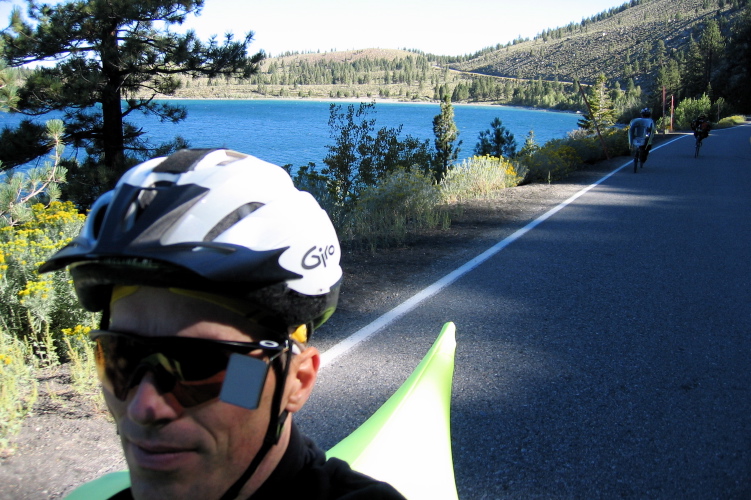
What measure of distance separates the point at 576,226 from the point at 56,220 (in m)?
6.97

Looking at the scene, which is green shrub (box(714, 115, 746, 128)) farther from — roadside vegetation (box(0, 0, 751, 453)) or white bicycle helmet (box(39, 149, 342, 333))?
white bicycle helmet (box(39, 149, 342, 333))

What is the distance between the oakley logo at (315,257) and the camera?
129 cm

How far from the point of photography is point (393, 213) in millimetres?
9758

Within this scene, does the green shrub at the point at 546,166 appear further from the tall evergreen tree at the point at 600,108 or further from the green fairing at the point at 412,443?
the tall evergreen tree at the point at 600,108

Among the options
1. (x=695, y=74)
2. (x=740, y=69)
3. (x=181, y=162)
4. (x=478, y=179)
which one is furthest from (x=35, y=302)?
(x=695, y=74)

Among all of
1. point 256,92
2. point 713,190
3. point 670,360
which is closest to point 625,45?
point 256,92

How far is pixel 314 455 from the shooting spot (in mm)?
1373

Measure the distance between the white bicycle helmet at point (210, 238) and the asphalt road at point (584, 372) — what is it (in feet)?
6.48

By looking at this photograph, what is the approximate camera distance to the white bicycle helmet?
3.65 ft

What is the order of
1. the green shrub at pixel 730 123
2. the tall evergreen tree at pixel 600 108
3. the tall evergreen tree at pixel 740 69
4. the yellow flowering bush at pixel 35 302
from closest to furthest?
1. the yellow flowering bush at pixel 35 302
2. the green shrub at pixel 730 123
3. the tall evergreen tree at pixel 600 108
4. the tall evergreen tree at pixel 740 69

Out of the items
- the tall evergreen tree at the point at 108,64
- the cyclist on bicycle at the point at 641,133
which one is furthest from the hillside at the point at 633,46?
the tall evergreen tree at the point at 108,64

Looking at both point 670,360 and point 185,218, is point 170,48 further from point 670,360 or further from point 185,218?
point 185,218

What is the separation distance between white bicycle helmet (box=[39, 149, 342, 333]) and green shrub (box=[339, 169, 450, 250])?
6622 mm

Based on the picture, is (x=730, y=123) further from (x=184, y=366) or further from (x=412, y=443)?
(x=184, y=366)
